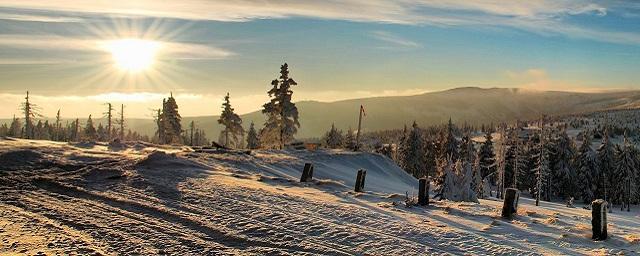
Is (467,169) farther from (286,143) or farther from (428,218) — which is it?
(286,143)

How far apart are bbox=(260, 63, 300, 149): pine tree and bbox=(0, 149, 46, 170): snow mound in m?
28.9

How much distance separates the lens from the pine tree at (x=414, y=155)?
78.6 metres

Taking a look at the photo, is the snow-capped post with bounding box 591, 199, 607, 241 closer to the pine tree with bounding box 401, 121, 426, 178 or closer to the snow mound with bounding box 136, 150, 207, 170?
the snow mound with bounding box 136, 150, 207, 170

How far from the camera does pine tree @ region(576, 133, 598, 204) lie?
7456cm

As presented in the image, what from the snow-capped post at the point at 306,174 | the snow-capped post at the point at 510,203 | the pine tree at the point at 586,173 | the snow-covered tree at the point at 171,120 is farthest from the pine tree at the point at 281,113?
the pine tree at the point at 586,173

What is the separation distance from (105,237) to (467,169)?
51.9 feet

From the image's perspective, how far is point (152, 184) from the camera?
54.4 ft

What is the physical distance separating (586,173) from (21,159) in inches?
2945

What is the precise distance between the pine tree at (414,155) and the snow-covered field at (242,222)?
60994 millimetres

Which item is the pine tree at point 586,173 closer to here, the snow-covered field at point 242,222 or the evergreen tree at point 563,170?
the evergreen tree at point 563,170

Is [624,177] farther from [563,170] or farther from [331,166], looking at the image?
[331,166]

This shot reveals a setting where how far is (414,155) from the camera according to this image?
78625 mm

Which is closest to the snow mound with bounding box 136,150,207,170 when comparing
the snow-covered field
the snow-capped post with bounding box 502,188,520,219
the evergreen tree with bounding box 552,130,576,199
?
the snow-covered field

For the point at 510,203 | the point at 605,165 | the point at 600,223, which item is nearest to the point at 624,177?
the point at 605,165
